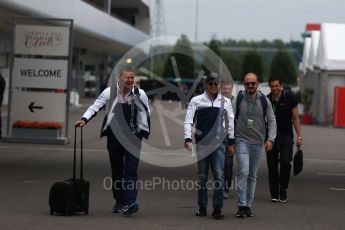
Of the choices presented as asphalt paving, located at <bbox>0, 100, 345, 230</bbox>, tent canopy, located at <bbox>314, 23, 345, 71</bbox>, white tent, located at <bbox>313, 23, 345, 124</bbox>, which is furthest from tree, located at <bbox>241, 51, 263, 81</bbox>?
asphalt paving, located at <bbox>0, 100, 345, 230</bbox>

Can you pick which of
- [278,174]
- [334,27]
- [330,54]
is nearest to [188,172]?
[278,174]

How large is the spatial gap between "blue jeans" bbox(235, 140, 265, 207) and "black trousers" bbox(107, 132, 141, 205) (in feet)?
4.52

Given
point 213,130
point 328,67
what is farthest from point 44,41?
point 328,67

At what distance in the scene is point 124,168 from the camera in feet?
34.4

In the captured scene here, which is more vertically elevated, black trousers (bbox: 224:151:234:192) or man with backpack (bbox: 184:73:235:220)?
man with backpack (bbox: 184:73:235:220)

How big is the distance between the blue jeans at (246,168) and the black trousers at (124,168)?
4.52 ft

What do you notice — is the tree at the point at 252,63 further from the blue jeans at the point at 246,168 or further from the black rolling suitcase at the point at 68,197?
the black rolling suitcase at the point at 68,197

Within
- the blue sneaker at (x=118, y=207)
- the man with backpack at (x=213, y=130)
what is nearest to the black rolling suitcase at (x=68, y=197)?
the blue sneaker at (x=118, y=207)

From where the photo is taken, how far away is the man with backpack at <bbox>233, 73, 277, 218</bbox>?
35.0 ft

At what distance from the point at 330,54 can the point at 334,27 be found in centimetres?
317

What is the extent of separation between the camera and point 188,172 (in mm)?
16531

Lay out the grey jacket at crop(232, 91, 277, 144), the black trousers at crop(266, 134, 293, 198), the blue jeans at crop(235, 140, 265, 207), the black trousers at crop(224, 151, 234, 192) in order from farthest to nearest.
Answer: the black trousers at crop(224, 151, 234, 192) < the black trousers at crop(266, 134, 293, 198) < the grey jacket at crop(232, 91, 277, 144) < the blue jeans at crop(235, 140, 265, 207)

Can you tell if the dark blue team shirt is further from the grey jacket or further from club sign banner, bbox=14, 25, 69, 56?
club sign banner, bbox=14, 25, 69, 56

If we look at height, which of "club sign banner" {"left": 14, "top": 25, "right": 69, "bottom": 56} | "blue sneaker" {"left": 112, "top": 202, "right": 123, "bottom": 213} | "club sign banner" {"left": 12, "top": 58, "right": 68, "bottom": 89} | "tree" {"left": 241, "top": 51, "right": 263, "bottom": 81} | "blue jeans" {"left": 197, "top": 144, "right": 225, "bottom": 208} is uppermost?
"tree" {"left": 241, "top": 51, "right": 263, "bottom": 81}
